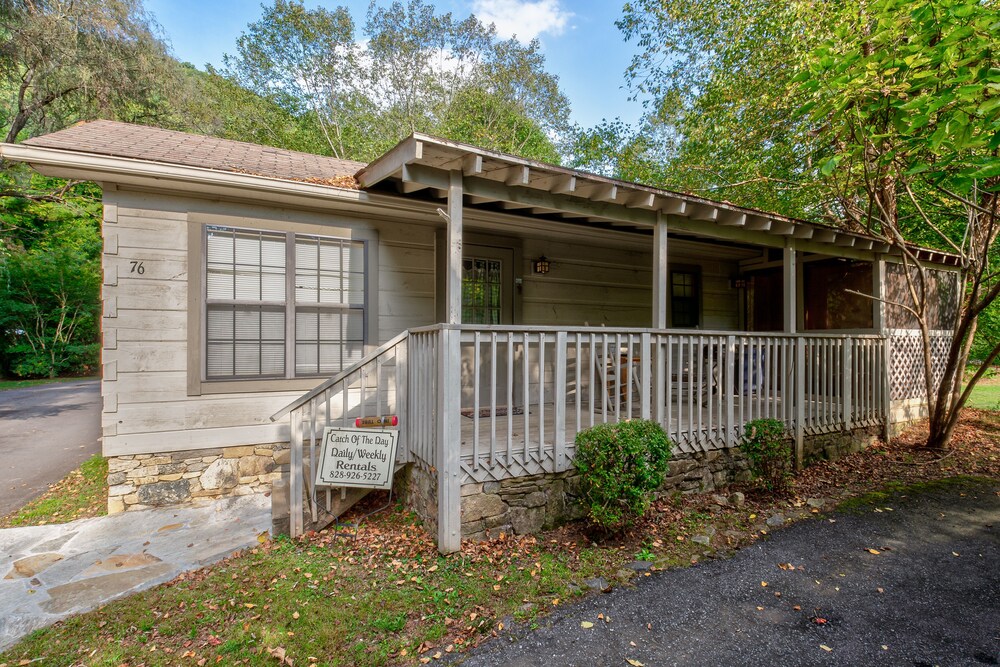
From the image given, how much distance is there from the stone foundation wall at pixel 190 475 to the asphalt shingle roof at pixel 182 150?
2.67 meters

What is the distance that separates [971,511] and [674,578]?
3.33m

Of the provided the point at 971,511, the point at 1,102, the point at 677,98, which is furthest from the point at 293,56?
the point at 971,511

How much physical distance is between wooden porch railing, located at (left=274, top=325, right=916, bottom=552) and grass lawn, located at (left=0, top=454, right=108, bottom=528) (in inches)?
87.1

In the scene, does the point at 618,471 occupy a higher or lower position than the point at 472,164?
lower

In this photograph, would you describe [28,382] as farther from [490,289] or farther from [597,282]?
[597,282]

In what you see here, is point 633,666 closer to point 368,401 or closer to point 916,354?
point 368,401

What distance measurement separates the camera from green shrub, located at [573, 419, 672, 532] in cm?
338

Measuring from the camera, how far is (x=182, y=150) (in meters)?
4.65

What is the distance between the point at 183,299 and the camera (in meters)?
4.39

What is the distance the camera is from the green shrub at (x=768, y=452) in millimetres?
4598

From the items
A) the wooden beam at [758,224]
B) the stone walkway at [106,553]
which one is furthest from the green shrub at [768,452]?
the stone walkway at [106,553]

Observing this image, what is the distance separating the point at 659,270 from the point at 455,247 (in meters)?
2.26

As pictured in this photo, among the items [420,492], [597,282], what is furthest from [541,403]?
[597,282]

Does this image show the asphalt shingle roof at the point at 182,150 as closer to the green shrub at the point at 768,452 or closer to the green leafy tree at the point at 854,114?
the green shrub at the point at 768,452
